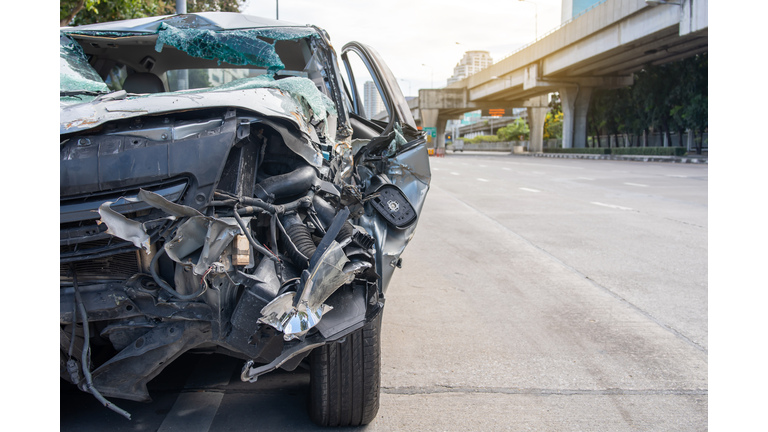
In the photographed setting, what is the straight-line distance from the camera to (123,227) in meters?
2.07

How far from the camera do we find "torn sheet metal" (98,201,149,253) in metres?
2.04

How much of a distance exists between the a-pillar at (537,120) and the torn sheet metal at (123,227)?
67.1 m

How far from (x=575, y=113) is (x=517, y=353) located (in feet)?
172

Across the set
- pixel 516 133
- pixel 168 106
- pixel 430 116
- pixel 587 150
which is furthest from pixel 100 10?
pixel 516 133

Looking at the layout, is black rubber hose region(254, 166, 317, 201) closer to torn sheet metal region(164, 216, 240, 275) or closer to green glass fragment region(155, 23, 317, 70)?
torn sheet metal region(164, 216, 240, 275)

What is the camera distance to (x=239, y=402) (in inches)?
118

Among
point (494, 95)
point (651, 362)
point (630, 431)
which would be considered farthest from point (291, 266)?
point (494, 95)

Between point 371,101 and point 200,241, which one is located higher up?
point 371,101

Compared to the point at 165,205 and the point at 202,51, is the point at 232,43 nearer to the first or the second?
the point at 202,51

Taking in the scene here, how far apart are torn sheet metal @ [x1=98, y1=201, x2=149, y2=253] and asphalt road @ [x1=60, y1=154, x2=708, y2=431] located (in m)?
1.11

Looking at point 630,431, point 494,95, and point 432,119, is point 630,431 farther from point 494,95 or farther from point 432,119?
point 432,119

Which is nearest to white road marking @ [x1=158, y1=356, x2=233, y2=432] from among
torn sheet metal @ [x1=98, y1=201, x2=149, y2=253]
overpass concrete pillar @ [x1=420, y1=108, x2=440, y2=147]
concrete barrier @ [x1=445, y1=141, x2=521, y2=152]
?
torn sheet metal @ [x1=98, y1=201, x2=149, y2=253]

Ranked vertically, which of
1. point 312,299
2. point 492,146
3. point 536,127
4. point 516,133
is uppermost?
point 516,133

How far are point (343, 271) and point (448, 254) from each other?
4773mm
